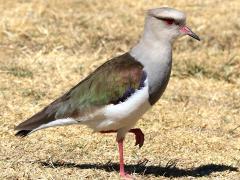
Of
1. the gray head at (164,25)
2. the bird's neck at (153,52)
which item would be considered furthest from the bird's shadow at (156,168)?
the gray head at (164,25)

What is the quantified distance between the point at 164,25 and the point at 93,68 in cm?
394

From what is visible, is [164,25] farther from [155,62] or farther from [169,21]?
[155,62]

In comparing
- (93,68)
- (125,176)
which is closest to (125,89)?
(125,176)

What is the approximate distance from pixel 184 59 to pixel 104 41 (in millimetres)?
1394

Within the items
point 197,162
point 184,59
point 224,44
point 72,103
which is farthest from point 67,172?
point 224,44

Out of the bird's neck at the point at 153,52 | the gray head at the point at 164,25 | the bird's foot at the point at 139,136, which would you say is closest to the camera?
the bird's neck at the point at 153,52

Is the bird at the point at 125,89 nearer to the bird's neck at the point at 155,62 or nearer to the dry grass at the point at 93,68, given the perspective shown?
the bird's neck at the point at 155,62

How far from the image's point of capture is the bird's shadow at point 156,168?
7.18 m

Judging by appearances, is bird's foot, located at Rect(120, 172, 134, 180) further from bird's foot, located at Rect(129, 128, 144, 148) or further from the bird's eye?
the bird's eye

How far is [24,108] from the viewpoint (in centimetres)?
888

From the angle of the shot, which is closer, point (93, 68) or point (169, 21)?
point (169, 21)

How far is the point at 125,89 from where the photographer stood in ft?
22.2

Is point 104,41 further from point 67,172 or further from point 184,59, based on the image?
point 67,172

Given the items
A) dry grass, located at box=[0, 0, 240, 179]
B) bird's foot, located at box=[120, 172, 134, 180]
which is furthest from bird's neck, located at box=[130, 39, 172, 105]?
dry grass, located at box=[0, 0, 240, 179]
